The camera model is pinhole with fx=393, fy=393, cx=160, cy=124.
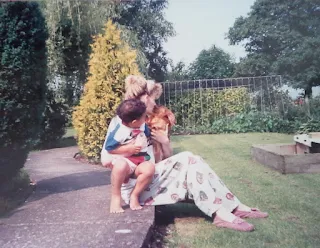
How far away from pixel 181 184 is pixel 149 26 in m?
6.57

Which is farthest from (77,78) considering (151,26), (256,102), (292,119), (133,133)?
(133,133)

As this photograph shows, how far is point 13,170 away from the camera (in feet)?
8.68

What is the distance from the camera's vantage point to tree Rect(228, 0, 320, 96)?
2295 mm

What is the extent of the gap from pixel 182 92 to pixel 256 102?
7.30ft

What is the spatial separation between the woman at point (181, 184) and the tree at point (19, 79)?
0.65 meters

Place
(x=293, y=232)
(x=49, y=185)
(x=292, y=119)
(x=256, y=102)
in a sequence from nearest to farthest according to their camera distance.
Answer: (x=293, y=232), (x=49, y=185), (x=292, y=119), (x=256, y=102)

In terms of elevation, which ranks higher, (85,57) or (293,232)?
(85,57)

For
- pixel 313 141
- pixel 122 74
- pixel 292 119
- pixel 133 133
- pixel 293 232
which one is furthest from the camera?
pixel 292 119

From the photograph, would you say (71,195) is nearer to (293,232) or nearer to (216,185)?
(216,185)

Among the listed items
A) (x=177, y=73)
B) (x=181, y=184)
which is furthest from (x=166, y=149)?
(x=177, y=73)

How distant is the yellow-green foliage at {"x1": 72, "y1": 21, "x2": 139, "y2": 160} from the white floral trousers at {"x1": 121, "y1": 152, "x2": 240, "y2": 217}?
2.19 metres

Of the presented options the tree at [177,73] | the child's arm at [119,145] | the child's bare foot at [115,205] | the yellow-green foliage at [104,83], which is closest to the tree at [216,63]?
the yellow-green foliage at [104,83]

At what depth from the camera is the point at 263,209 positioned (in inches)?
102

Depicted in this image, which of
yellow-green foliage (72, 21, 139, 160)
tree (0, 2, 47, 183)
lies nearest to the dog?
tree (0, 2, 47, 183)
